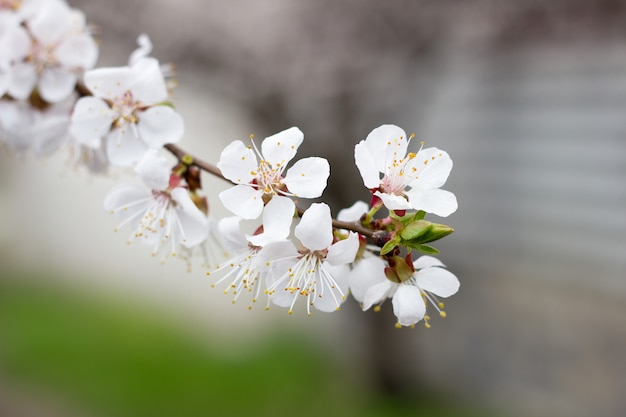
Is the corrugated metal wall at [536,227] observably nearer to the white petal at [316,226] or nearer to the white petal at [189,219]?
the white petal at [189,219]

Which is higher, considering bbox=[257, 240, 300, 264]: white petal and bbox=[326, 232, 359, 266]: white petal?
bbox=[326, 232, 359, 266]: white petal

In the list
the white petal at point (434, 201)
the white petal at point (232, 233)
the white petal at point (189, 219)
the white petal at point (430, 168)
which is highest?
the white petal at point (430, 168)

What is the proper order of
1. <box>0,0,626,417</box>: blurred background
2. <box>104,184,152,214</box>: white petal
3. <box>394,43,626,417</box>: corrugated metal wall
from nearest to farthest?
<box>104,184,152,214</box>: white petal < <box>0,0,626,417</box>: blurred background < <box>394,43,626,417</box>: corrugated metal wall

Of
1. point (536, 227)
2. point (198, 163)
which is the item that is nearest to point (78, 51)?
point (198, 163)

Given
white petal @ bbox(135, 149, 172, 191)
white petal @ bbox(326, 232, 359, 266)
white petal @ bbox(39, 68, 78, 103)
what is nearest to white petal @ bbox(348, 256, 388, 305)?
white petal @ bbox(326, 232, 359, 266)

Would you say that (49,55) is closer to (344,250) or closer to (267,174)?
(267,174)

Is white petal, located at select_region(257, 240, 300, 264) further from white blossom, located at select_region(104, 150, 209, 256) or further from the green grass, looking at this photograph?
the green grass

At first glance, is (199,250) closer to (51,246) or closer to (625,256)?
(625,256)

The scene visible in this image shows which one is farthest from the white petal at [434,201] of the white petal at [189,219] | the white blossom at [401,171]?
the white petal at [189,219]
